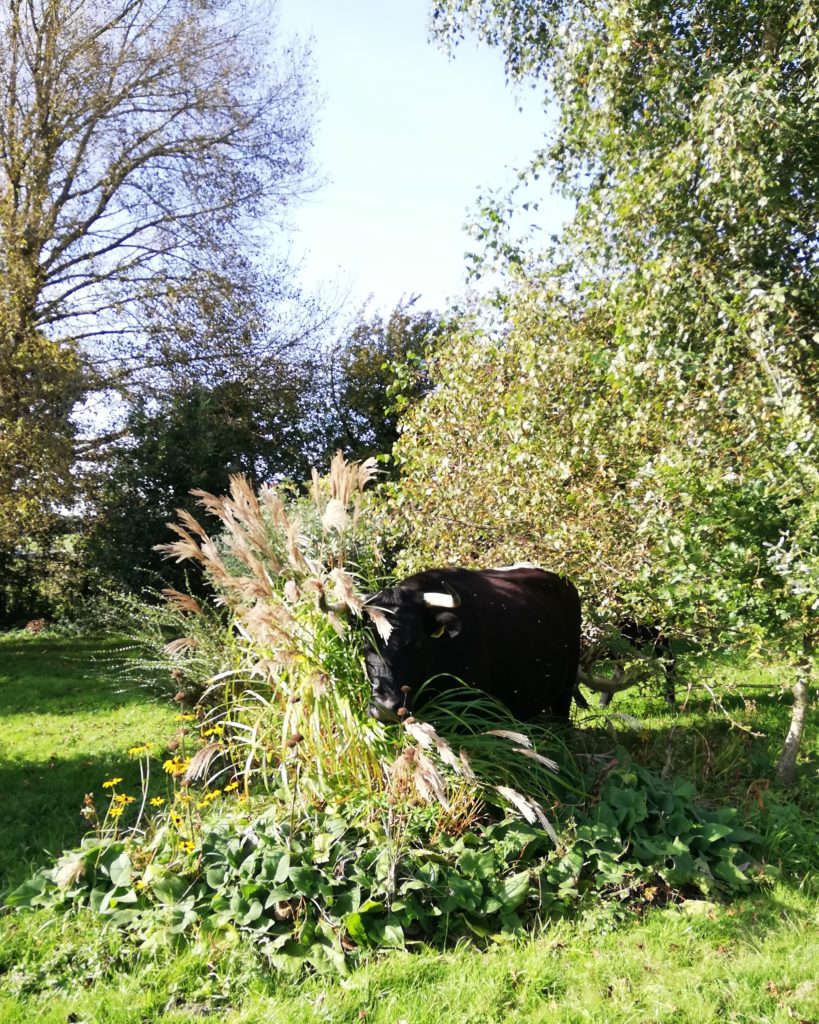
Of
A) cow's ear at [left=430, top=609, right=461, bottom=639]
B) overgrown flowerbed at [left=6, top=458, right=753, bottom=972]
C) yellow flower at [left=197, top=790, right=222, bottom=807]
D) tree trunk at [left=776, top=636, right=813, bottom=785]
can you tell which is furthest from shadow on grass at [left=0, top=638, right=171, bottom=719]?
tree trunk at [left=776, top=636, right=813, bottom=785]

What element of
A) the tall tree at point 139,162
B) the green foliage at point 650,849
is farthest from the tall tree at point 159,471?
the green foliage at point 650,849

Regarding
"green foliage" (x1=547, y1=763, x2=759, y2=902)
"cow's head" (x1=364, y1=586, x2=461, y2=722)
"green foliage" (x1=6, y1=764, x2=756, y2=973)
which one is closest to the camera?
"green foliage" (x1=6, y1=764, x2=756, y2=973)

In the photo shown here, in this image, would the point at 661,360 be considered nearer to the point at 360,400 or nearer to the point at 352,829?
the point at 352,829

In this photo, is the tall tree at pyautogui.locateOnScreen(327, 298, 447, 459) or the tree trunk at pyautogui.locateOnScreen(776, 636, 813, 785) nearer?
the tree trunk at pyautogui.locateOnScreen(776, 636, 813, 785)

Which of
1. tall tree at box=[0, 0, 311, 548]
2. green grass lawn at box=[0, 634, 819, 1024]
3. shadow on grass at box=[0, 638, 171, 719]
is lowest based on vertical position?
shadow on grass at box=[0, 638, 171, 719]

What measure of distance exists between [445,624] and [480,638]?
37 cm

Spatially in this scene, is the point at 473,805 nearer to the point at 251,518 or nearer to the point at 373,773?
the point at 373,773

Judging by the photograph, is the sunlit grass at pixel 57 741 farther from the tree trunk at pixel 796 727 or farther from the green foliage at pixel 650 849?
the tree trunk at pixel 796 727

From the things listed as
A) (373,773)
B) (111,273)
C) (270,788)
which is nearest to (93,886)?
(270,788)

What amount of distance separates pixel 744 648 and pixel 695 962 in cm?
239

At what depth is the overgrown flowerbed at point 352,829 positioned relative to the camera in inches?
148

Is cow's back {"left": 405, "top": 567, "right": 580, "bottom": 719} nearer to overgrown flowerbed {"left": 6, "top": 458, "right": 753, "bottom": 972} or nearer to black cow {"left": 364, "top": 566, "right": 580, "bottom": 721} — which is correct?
black cow {"left": 364, "top": 566, "right": 580, "bottom": 721}

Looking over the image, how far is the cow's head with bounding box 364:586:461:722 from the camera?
4.39 m

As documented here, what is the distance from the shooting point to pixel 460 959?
3.56 metres
